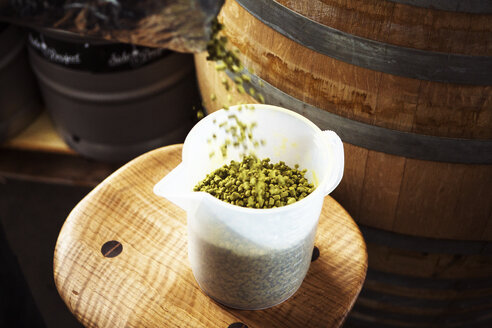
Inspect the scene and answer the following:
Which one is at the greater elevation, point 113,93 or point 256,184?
point 256,184

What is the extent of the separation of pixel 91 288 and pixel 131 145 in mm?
890

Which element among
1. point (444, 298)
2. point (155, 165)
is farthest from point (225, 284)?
point (444, 298)

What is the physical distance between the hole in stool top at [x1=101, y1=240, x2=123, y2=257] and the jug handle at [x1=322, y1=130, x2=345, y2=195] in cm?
39

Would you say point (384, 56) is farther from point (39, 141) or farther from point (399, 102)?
point (39, 141)

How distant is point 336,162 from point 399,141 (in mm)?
187

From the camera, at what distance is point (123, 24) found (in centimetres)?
65

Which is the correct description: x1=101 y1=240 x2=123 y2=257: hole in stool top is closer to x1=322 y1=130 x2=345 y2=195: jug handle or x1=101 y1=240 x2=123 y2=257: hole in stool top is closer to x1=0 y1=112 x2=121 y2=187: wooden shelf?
x1=322 y1=130 x2=345 y2=195: jug handle

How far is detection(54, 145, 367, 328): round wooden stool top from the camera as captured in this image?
854 mm

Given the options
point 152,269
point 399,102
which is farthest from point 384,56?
point 152,269

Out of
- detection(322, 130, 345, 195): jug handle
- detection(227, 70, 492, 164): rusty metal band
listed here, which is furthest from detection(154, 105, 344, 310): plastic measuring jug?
detection(227, 70, 492, 164): rusty metal band

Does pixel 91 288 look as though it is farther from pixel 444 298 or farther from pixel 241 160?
pixel 444 298

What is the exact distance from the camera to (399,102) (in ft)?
2.98

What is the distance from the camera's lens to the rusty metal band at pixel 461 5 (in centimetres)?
78

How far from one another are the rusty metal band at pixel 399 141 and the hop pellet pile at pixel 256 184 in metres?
0.12
